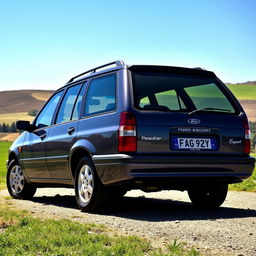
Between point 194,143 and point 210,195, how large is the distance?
63.2 inches

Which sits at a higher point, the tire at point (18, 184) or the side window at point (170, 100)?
the side window at point (170, 100)

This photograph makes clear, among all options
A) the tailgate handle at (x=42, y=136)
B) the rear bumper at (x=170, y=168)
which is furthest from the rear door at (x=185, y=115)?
the tailgate handle at (x=42, y=136)

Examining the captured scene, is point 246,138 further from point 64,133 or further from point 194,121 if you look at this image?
point 64,133

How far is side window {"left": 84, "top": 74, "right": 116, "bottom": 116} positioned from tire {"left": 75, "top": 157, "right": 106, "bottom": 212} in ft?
2.37

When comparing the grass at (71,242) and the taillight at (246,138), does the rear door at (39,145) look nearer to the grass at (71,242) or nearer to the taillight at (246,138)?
the grass at (71,242)

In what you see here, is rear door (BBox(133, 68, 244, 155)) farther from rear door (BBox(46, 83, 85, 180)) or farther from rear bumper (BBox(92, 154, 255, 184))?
rear door (BBox(46, 83, 85, 180))

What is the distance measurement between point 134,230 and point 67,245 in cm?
113

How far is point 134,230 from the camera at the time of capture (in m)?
5.52

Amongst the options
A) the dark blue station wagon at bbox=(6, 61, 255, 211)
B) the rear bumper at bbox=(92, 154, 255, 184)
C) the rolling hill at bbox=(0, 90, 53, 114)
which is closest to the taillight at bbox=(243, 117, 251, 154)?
the dark blue station wagon at bbox=(6, 61, 255, 211)

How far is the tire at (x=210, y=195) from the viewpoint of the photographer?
7814mm

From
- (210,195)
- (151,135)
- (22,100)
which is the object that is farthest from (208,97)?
(22,100)

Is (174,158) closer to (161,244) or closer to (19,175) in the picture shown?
(161,244)

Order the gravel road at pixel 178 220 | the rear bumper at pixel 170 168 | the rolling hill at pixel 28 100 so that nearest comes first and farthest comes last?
the gravel road at pixel 178 220, the rear bumper at pixel 170 168, the rolling hill at pixel 28 100

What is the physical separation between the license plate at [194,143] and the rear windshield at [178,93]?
0.42 metres
